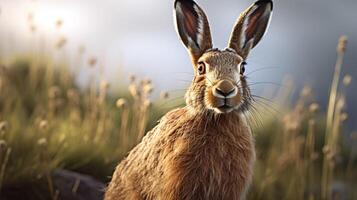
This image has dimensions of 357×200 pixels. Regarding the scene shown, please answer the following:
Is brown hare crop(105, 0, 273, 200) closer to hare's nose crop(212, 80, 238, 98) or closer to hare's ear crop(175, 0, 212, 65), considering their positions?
hare's ear crop(175, 0, 212, 65)

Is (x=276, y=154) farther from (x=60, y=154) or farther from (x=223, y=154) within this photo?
(x=223, y=154)

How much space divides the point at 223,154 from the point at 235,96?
484 mm

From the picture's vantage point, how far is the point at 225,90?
3656 mm

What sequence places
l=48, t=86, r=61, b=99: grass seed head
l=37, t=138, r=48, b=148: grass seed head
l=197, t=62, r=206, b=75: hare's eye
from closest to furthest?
l=197, t=62, r=206, b=75: hare's eye
l=37, t=138, r=48, b=148: grass seed head
l=48, t=86, r=61, b=99: grass seed head

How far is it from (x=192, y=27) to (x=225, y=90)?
57 cm

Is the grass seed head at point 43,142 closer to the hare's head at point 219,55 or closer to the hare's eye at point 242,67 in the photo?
the hare's head at point 219,55

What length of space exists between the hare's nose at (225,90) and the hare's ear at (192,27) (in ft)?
1.32

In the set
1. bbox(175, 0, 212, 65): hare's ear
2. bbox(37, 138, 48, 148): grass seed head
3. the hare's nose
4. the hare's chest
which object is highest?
bbox(175, 0, 212, 65): hare's ear

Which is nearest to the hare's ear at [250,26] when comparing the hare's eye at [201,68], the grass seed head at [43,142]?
the hare's eye at [201,68]

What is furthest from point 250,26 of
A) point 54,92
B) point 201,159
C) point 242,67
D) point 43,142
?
point 54,92

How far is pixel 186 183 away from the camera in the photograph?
4.03 m

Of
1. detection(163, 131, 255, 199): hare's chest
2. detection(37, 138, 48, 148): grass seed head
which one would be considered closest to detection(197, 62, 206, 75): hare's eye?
detection(163, 131, 255, 199): hare's chest

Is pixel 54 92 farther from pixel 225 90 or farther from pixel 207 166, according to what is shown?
pixel 225 90

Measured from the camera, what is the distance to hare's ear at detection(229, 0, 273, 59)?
13.5 feet
